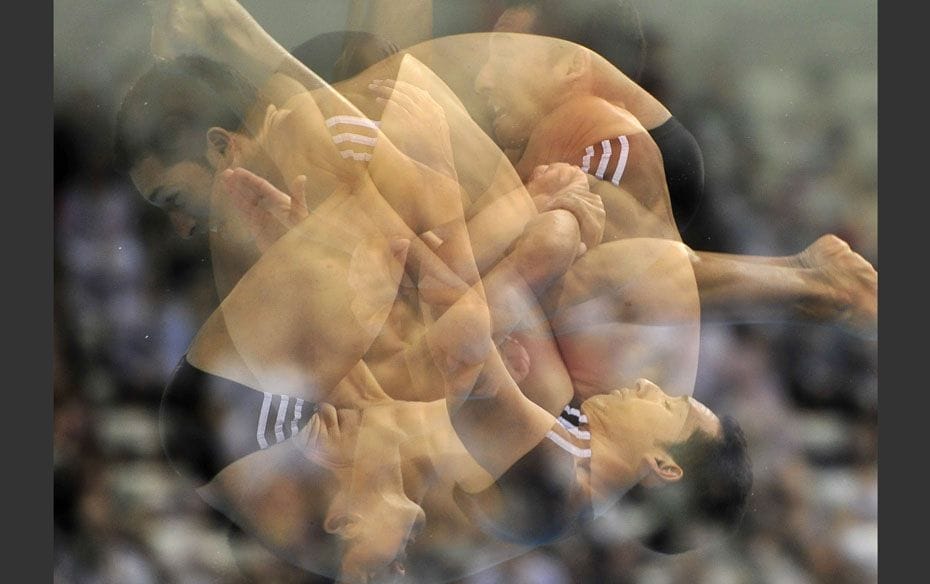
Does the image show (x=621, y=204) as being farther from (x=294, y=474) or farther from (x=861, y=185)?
(x=294, y=474)

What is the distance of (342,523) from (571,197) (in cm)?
121

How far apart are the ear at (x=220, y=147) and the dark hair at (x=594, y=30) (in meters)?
0.95

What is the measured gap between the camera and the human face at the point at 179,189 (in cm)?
485

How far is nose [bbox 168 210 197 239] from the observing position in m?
4.85

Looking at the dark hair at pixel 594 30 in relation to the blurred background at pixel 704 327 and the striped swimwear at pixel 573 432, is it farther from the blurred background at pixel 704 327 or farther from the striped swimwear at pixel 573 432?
the striped swimwear at pixel 573 432

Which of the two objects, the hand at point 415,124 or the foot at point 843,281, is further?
the foot at point 843,281

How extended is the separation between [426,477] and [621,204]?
1.02 metres

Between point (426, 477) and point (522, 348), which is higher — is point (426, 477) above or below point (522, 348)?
below

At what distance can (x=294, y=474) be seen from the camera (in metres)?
4.81

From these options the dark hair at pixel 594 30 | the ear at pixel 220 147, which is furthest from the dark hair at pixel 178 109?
the dark hair at pixel 594 30

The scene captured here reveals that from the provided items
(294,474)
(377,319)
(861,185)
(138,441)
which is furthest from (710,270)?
(138,441)

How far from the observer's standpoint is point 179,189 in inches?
192

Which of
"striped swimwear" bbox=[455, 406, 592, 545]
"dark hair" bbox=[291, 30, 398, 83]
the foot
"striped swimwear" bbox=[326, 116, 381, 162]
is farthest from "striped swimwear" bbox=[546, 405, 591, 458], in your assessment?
"dark hair" bbox=[291, 30, 398, 83]

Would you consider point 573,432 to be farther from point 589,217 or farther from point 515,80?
point 515,80
